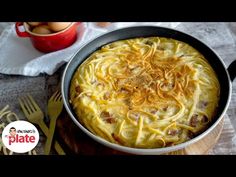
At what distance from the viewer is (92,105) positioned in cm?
124

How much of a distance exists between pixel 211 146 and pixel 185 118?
0.18 metres

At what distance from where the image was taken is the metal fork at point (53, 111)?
1.34 metres

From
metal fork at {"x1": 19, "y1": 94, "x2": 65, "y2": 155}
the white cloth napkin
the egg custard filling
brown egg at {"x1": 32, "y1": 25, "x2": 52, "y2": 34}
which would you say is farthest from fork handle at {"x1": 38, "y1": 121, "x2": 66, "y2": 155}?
brown egg at {"x1": 32, "y1": 25, "x2": 52, "y2": 34}

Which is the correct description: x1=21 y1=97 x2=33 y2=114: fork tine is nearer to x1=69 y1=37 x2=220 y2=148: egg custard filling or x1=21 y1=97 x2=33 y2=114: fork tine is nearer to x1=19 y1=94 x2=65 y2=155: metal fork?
x1=19 y1=94 x2=65 y2=155: metal fork

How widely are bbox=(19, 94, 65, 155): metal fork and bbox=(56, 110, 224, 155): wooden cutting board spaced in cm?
3

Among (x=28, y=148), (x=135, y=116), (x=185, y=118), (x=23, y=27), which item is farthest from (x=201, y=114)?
(x=23, y=27)

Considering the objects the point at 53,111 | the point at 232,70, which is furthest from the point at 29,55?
the point at 232,70

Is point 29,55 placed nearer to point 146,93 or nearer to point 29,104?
point 29,104

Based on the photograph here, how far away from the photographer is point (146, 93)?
125cm

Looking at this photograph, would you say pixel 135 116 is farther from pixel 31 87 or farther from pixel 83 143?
pixel 31 87

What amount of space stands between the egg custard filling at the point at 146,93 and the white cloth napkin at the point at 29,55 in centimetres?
33

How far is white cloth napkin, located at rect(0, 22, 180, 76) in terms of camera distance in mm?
1674

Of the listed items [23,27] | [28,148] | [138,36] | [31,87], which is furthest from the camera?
[23,27]

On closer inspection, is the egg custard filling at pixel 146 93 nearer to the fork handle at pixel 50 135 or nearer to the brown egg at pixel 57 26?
the fork handle at pixel 50 135
